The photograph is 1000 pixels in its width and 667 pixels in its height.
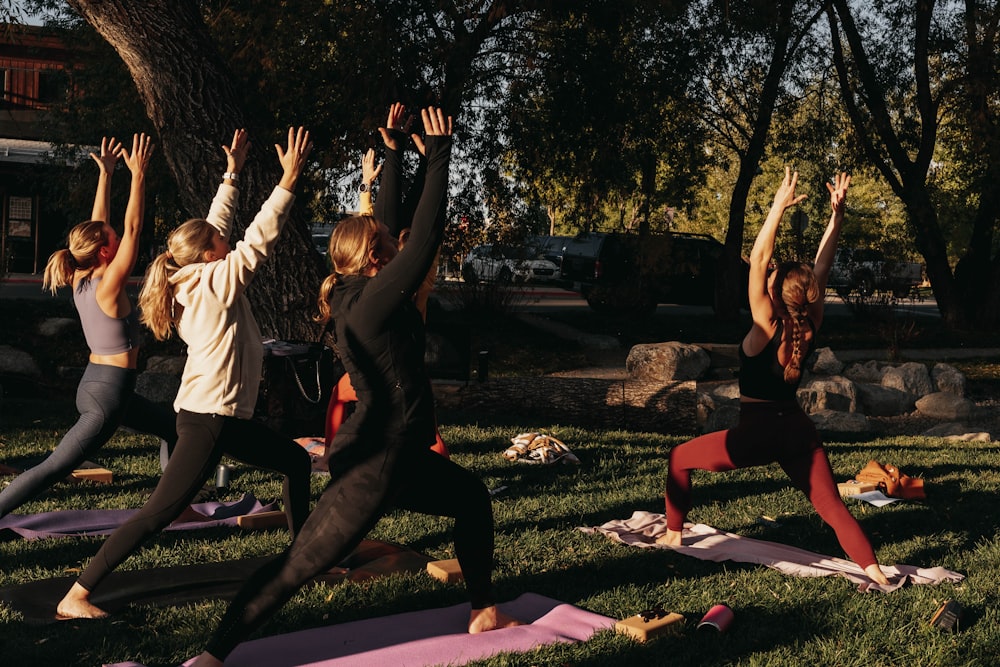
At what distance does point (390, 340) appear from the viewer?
13.1ft

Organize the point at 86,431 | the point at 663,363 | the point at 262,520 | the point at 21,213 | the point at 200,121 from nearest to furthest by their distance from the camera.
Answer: the point at 86,431
the point at 262,520
the point at 200,121
the point at 663,363
the point at 21,213

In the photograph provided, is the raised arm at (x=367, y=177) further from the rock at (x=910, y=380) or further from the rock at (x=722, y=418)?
the rock at (x=910, y=380)

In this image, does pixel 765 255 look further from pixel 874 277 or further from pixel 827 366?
pixel 874 277

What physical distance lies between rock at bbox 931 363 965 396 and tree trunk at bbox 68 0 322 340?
1016cm

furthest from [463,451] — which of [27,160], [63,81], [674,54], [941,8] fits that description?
[27,160]

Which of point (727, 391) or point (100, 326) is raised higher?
point (100, 326)

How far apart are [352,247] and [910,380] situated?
13950 mm

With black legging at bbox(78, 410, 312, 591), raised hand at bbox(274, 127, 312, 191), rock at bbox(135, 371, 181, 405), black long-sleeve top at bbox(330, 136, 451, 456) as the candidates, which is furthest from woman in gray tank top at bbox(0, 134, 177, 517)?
rock at bbox(135, 371, 181, 405)

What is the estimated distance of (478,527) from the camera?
4.43 m

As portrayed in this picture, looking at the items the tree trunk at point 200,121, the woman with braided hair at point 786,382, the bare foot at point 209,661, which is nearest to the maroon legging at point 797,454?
the woman with braided hair at point 786,382

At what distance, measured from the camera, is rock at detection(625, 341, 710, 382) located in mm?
16391

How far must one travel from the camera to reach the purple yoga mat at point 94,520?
6.19 meters

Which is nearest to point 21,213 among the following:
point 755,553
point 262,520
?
point 262,520

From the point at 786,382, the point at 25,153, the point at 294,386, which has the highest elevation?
the point at 25,153
